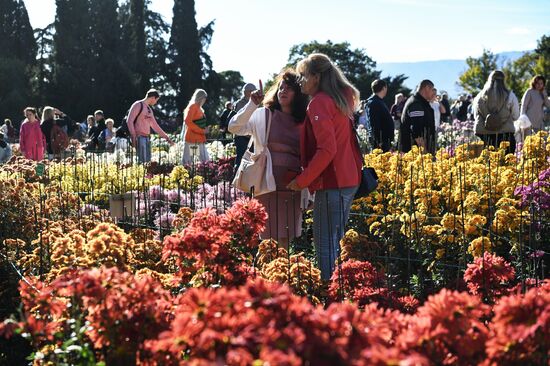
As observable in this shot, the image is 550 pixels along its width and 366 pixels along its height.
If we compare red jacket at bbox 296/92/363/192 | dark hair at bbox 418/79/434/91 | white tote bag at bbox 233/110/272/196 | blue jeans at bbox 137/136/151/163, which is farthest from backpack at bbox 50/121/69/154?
red jacket at bbox 296/92/363/192

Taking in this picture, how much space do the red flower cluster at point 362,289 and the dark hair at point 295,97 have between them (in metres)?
1.64

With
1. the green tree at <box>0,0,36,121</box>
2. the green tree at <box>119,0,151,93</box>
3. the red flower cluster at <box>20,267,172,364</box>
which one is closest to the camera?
the red flower cluster at <box>20,267,172,364</box>

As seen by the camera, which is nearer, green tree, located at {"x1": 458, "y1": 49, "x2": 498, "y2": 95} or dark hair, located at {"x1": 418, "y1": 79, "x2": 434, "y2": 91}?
dark hair, located at {"x1": 418, "y1": 79, "x2": 434, "y2": 91}

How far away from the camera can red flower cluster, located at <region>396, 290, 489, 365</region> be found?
225 cm

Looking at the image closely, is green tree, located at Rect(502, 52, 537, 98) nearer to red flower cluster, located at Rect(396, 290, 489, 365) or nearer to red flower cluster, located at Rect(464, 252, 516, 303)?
red flower cluster, located at Rect(464, 252, 516, 303)

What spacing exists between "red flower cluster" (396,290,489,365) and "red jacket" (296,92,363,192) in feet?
9.61

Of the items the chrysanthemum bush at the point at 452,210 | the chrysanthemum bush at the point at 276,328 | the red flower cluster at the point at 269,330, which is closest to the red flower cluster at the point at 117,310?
the chrysanthemum bush at the point at 276,328

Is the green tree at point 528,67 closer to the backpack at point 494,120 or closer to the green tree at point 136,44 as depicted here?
the green tree at point 136,44

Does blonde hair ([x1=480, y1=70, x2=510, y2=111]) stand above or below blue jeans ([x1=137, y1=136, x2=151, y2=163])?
above

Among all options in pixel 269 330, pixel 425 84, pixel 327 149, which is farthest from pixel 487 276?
pixel 425 84

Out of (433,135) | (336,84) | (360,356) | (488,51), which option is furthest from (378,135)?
(488,51)

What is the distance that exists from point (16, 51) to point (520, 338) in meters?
56.4

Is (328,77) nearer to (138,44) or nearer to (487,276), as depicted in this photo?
(487,276)

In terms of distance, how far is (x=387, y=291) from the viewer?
409cm
